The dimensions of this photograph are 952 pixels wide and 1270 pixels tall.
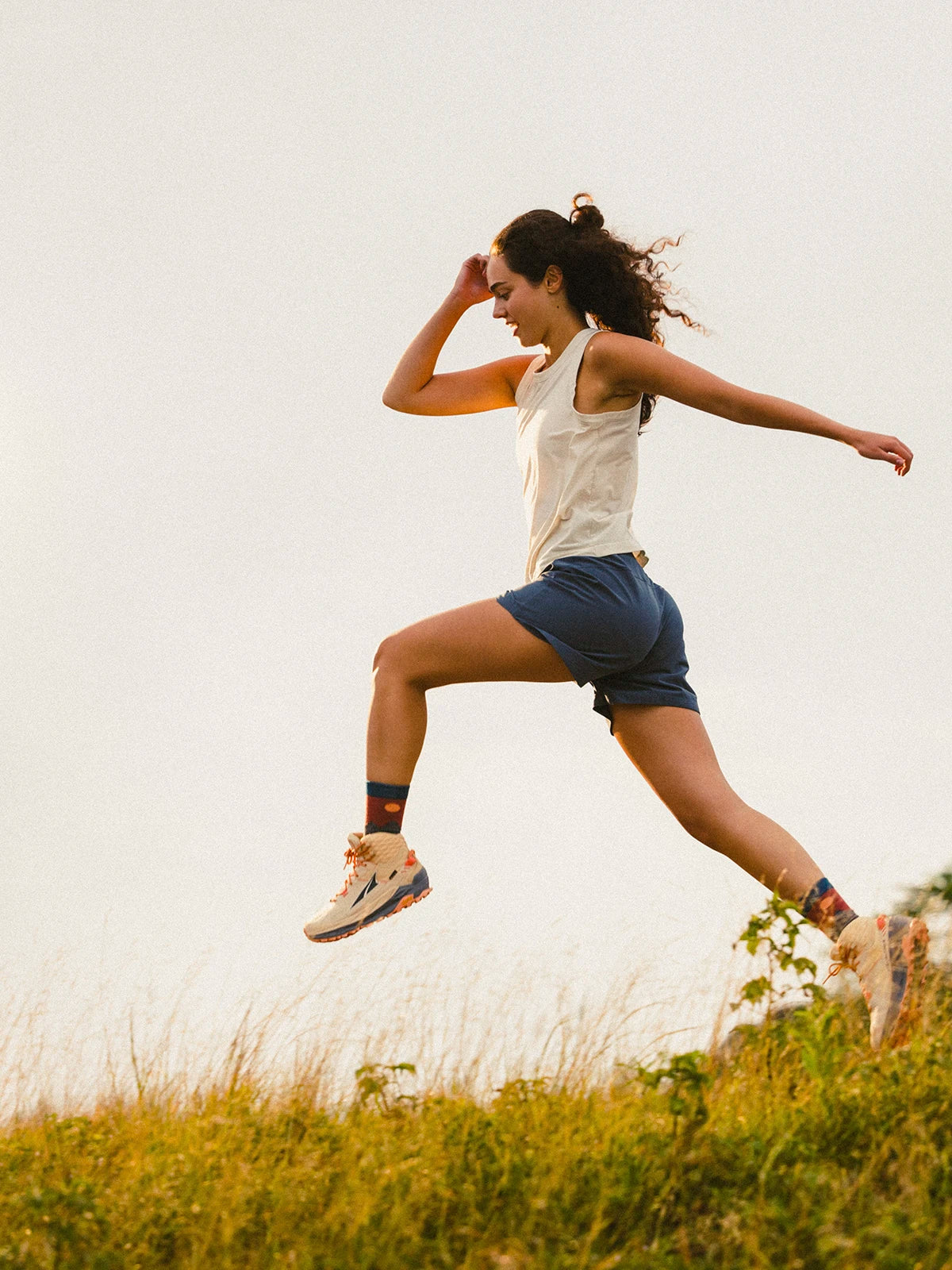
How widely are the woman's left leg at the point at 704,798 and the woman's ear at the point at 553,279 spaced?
4.41 feet

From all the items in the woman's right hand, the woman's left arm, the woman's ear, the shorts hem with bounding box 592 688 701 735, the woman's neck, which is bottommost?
the shorts hem with bounding box 592 688 701 735

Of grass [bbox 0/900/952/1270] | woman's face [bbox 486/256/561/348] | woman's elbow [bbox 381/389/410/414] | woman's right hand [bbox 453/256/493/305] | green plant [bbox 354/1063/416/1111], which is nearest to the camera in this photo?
grass [bbox 0/900/952/1270]

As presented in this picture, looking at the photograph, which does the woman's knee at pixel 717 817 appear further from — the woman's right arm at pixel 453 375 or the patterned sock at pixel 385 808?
the woman's right arm at pixel 453 375

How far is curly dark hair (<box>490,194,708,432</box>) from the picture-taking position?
416cm

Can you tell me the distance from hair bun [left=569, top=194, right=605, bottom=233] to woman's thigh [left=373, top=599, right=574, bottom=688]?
1.33 metres

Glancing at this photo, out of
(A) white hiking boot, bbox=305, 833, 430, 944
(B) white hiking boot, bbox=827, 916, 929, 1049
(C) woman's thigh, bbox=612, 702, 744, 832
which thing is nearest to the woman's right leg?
(A) white hiking boot, bbox=305, 833, 430, 944

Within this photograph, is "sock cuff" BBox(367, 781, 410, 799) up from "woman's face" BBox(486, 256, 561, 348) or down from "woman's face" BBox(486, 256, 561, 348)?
down

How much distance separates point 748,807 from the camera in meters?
3.95

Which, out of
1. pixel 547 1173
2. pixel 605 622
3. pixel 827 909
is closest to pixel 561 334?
pixel 605 622

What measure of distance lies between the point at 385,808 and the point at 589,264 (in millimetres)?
1848

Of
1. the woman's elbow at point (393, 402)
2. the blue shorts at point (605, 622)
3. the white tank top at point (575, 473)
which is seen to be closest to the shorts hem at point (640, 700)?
the blue shorts at point (605, 622)

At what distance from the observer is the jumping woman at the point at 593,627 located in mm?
3820

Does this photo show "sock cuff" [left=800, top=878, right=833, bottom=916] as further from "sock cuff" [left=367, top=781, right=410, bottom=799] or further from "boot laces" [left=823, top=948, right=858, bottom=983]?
"sock cuff" [left=367, top=781, right=410, bottom=799]

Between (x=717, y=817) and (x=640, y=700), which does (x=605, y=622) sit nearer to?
(x=640, y=700)
